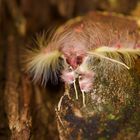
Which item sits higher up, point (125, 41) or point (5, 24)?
point (5, 24)

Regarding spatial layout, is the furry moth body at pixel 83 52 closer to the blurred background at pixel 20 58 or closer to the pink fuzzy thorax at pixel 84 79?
the pink fuzzy thorax at pixel 84 79

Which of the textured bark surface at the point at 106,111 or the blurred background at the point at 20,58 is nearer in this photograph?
the textured bark surface at the point at 106,111

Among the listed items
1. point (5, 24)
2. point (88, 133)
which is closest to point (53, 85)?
point (88, 133)

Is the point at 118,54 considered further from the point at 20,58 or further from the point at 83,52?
the point at 20,58

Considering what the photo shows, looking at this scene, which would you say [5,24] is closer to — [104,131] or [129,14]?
[129,14]

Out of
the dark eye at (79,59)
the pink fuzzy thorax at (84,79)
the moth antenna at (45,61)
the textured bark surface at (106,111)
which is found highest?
the moth antenna at (45,61)

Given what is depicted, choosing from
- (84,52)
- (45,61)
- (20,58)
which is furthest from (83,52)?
(20,58)

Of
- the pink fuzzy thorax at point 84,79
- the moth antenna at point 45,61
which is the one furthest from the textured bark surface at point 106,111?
the moth antenna at point 45,61
